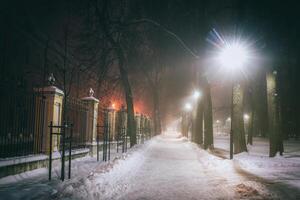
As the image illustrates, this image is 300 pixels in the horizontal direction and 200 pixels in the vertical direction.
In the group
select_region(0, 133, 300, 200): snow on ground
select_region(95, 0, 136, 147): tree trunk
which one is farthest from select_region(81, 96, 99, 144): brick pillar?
select_region(95, 0, 136, 147): tree trunk

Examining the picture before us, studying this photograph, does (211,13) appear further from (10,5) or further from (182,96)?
(182,96)

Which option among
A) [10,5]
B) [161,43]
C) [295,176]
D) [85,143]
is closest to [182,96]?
[161,43]

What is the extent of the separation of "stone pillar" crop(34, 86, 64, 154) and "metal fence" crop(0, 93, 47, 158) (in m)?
0.17

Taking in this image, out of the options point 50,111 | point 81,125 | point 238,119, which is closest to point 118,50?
point 81,125

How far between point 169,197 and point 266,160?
8345mm

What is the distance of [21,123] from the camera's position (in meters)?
10.7

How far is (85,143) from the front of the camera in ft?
55.6

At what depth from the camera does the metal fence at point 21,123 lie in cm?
995

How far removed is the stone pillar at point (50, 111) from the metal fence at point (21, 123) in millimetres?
175

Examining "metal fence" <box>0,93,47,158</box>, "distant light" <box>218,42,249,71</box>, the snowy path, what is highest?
"distant light" <box>218,42,249,71</box>

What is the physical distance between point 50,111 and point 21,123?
1829 millimetres

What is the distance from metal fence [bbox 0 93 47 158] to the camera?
9953 mm

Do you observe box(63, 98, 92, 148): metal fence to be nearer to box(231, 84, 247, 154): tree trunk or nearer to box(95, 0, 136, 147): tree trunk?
box(95, 0, 136, 147): tree trunk

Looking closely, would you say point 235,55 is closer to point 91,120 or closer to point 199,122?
point 91,120
